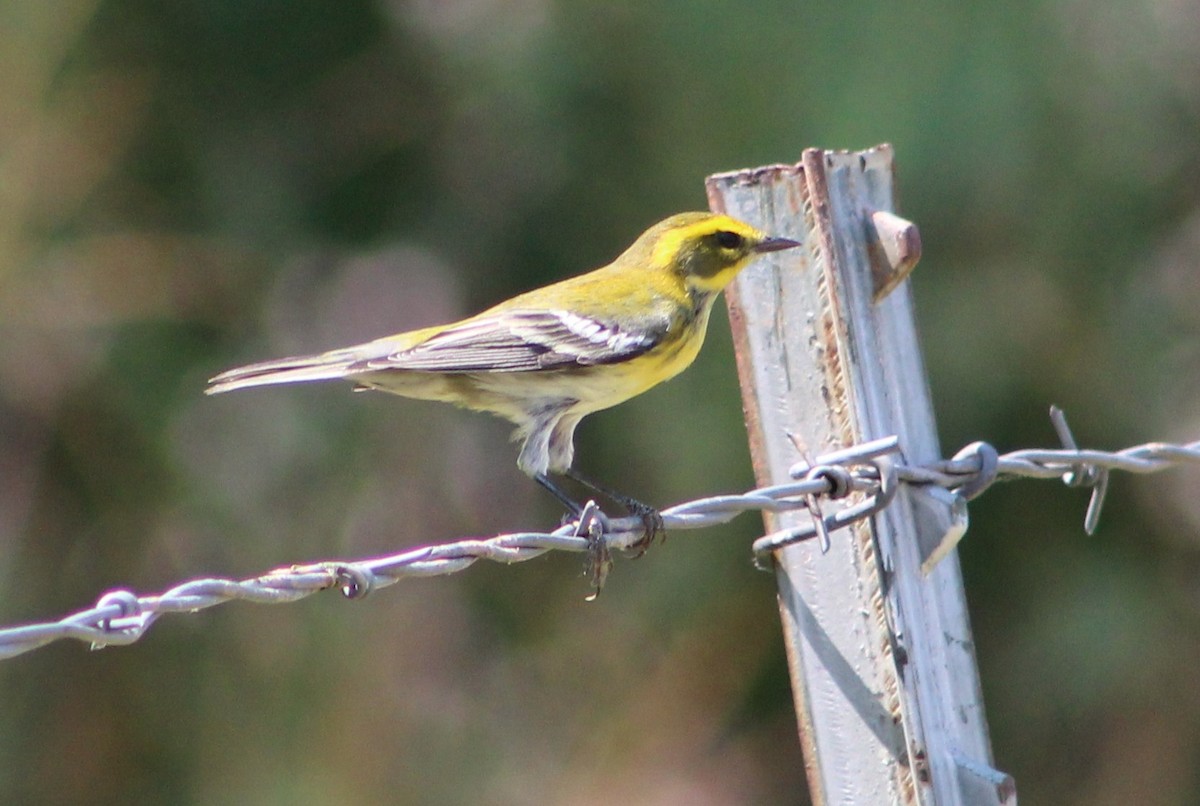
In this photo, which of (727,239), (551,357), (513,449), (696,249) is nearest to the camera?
(727,239)

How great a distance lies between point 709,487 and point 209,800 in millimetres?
3044

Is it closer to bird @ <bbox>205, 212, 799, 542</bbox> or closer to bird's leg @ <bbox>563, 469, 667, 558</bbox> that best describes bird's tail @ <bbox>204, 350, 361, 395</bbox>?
bird @ <bbox>205, 212, 799, 542</bbox>

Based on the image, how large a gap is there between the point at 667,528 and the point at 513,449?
5.07 metres

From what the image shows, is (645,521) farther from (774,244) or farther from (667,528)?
(774,244)

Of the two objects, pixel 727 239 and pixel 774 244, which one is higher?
pixel 727 239

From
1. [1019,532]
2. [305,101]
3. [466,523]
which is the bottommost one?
[1019,532]

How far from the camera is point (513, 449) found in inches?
309

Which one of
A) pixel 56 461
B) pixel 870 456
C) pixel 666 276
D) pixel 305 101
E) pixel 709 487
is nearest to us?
pixel 870 456

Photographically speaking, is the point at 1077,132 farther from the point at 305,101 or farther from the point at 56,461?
the point at 56,461

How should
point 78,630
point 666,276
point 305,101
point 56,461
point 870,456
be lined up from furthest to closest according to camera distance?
point 305,101 < point 56,461 < point 666,276 < point 870,456 < point 78,630

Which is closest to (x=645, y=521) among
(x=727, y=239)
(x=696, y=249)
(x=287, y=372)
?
(x=727, y=239)

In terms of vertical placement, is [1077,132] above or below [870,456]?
above

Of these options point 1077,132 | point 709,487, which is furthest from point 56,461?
point 1077,132

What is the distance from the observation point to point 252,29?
7.86 meters
